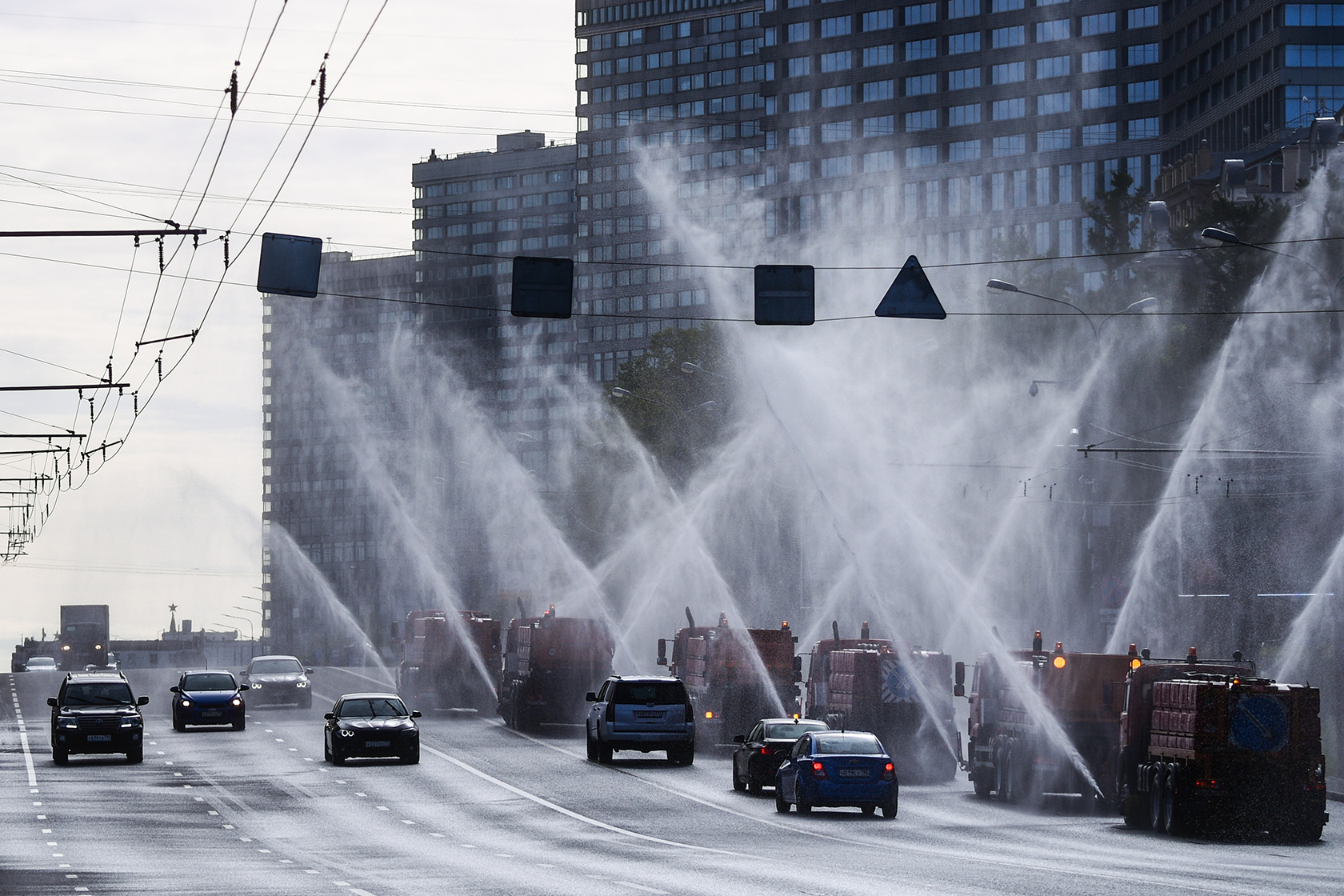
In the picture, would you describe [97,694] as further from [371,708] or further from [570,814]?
[570,814]

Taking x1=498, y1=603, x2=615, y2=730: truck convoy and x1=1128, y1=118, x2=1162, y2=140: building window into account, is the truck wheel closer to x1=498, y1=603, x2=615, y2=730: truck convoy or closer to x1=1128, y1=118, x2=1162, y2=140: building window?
x1=498, y1=603, x2=615, y2=730: truck convoy

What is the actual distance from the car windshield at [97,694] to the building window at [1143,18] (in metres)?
102

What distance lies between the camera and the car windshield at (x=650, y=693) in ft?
129

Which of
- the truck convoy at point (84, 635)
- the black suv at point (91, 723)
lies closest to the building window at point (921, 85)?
the truck convoy at point (84, 635)

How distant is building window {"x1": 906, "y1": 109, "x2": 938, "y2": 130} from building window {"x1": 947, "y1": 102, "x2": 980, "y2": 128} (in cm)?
109

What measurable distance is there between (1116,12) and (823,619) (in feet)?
208

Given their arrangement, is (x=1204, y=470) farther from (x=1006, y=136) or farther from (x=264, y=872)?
(x=1006, y=136)

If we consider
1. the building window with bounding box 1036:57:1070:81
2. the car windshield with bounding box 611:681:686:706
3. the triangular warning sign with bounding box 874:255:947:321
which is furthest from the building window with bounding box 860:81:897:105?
the triangular warning sign with bounding box 874:255:947:321

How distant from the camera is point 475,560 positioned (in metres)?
143

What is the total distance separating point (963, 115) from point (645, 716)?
10364cm

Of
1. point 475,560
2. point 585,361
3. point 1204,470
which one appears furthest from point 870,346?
point 585,361

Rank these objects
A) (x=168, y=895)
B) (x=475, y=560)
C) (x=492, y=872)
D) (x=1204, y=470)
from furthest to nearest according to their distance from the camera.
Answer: (x=475, y=560)
(x=1204, y=470)
(x=492, y=872)
(x=168, y=895)

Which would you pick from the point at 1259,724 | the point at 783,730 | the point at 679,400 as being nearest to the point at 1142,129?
the point at 679,400

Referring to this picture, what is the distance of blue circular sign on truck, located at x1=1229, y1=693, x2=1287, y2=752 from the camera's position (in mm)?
26156
